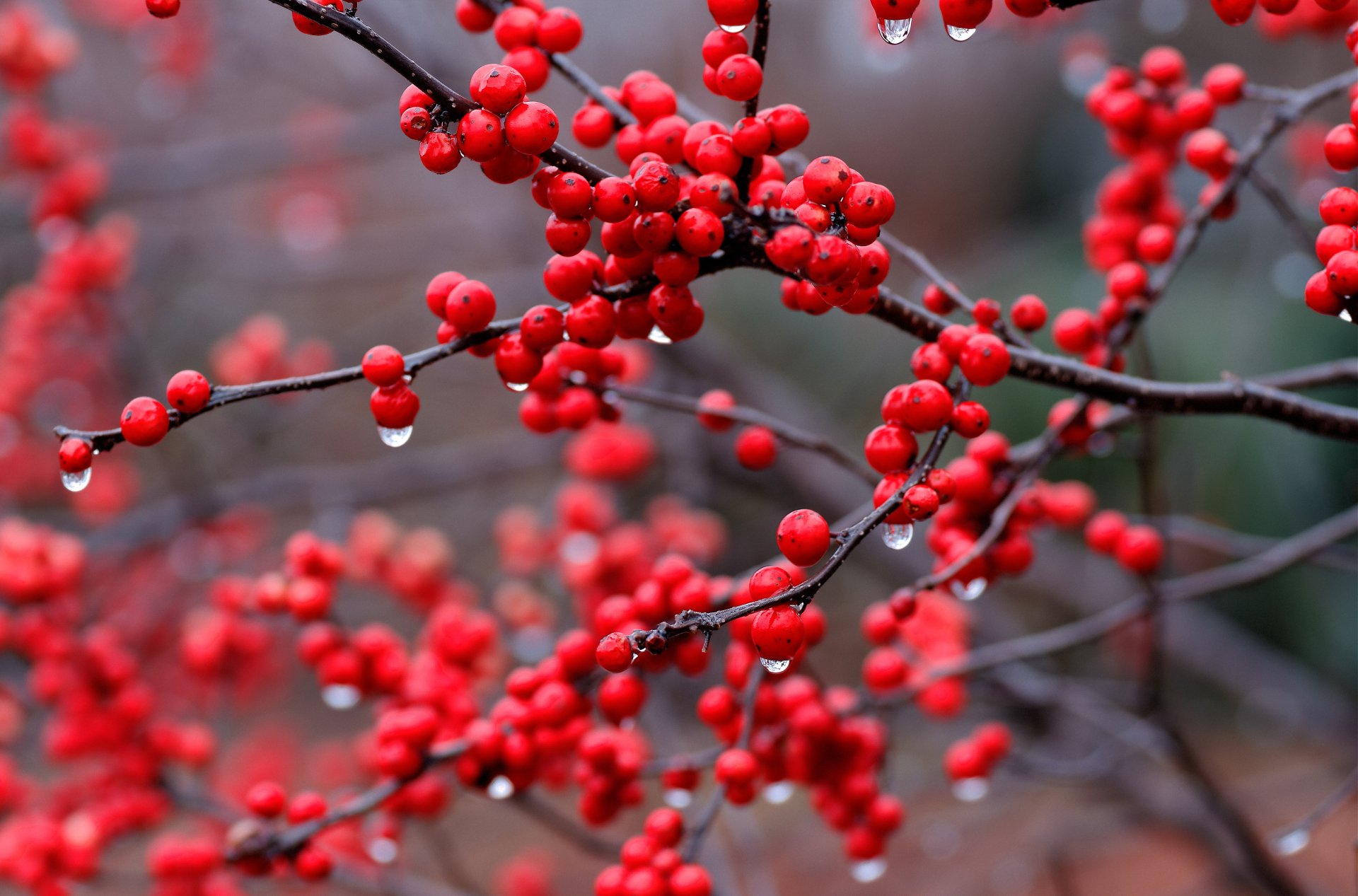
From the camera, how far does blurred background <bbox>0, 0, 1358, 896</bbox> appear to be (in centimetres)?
160

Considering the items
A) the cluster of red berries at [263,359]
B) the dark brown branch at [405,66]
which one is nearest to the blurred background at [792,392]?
the cluster of red berries at [263,359]

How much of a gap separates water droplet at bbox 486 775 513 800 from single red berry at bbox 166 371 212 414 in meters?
0.37

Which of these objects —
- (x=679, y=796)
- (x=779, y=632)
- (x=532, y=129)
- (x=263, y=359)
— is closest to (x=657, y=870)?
(x=679, y=796)

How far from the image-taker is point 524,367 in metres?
0.56

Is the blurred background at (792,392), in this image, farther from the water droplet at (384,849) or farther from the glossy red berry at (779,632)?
the glossy red berry at (779,632)

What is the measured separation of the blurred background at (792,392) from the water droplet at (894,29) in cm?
54

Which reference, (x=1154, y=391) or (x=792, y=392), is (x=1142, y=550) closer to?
(x=1154, y=391)

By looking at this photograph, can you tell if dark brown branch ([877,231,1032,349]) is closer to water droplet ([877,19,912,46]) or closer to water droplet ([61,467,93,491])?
water droplet ([877,19,912,46])

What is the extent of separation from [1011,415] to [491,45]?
149 cm

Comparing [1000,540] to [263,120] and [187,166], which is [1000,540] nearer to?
[187,166]

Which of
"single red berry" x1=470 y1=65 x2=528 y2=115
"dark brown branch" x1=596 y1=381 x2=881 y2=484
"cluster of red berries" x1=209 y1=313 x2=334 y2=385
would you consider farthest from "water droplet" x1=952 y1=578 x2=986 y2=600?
"cluster of red berries" x1=209 y1=313 x2=334 y2=385

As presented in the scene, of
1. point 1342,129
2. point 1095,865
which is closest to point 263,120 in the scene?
point 1095,865

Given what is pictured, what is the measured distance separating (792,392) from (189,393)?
7.12ft

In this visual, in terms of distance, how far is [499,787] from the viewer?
2.49ft
